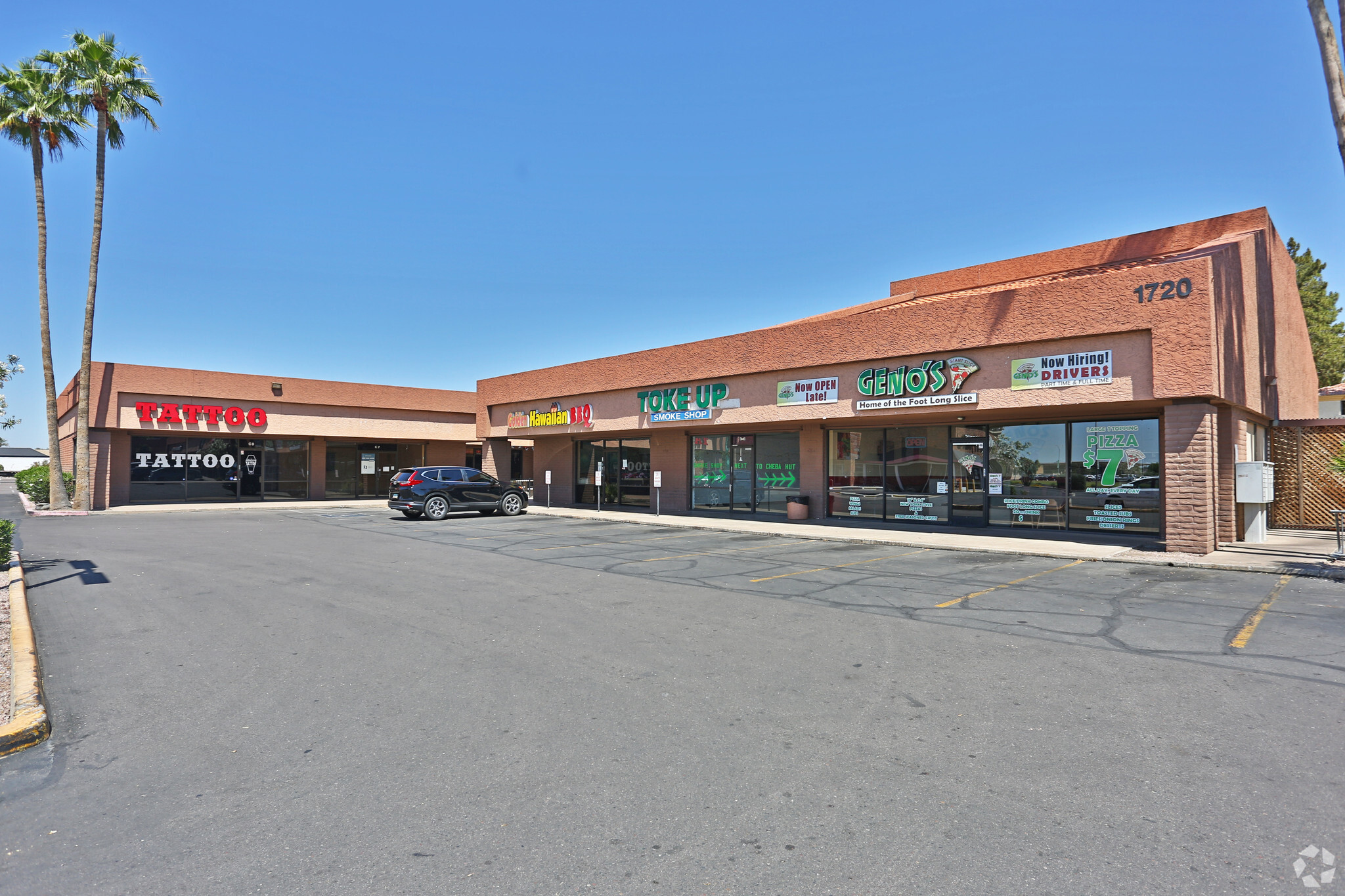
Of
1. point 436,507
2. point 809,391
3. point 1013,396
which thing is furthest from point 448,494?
point 1013,396

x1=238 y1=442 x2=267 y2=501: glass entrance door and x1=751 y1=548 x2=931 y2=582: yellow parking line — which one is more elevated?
x1=238 y1=442 x2=267 y2=501: glass entrance door

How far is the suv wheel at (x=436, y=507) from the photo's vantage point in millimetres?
23416

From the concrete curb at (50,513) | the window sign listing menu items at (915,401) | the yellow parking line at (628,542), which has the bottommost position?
the yellow parking line at (628,542)

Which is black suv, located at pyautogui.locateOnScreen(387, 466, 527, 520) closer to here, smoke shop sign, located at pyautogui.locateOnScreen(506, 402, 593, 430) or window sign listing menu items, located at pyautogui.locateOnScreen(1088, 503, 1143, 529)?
smoke shop sign, located at pyautogui.locateOnScreen(506, 402, 593, 430)

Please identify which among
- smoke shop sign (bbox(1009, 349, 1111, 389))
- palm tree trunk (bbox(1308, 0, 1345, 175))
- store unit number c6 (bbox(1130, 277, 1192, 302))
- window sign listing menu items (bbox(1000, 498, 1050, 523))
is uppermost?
palm tree trunk (bbox(1308, 0, 1345, 175))

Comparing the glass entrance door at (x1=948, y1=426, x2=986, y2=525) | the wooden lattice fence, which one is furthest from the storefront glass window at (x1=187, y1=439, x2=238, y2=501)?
the wooden lattice fence

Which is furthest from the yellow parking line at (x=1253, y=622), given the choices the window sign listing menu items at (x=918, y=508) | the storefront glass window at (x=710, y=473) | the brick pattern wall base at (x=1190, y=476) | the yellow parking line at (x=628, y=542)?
the storefront glass window at (x=710, y=473)

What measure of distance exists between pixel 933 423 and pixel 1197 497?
633 centimetres

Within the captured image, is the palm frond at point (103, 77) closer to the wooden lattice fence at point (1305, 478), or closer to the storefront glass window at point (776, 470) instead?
the storefront glass window at point (776, 470)

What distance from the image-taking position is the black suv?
23.3 metres

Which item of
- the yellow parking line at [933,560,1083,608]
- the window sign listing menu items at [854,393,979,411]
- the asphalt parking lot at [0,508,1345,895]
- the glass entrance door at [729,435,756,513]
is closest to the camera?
the asphalt parking lot at [0,508,1345,895]

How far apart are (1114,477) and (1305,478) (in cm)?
697

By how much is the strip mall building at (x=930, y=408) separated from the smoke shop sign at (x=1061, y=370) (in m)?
0.04

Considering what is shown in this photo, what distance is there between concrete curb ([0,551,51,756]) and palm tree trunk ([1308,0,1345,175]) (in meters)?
16.7
